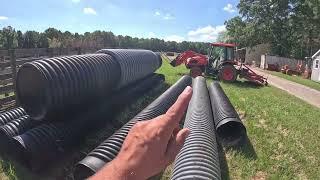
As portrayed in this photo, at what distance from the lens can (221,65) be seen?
21.7 metres

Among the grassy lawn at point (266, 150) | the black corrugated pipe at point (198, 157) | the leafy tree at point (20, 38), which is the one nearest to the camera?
the black corrugated pipe at point (198, 157)

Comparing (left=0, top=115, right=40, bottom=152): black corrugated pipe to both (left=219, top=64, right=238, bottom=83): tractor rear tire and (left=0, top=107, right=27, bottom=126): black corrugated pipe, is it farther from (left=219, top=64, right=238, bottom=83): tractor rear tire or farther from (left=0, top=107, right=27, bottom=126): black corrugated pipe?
(left=219, top=64, right=238, bottom=83): tractor rear tire

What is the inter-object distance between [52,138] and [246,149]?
12.8 feet

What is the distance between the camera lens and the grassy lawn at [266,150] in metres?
6.74

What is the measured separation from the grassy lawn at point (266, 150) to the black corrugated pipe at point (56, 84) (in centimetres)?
95

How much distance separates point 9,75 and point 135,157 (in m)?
10.9

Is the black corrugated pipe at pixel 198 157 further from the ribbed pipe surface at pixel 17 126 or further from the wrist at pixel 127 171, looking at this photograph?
the ribbed pipe surface at pixel 17 126

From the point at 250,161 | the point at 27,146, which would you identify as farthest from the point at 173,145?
the point at 250,161

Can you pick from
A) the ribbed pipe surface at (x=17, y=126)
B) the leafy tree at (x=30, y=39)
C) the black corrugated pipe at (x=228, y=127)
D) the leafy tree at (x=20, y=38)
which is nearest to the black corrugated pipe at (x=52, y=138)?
the ribbed pipe surface at (x=17, y=126)

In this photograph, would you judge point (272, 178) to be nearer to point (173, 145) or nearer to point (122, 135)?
point (122, 135)

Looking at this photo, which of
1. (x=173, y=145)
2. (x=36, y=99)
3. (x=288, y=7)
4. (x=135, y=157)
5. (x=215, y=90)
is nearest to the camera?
(x=135, y=157)

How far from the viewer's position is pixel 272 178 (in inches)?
255

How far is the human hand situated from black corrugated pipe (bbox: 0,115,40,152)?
19.9 feet

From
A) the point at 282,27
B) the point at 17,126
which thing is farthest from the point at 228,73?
the point at 282,27
